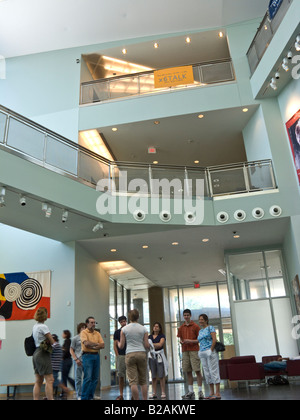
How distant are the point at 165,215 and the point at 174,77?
19.6 ft

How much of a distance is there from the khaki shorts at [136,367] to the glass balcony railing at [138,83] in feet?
35.2

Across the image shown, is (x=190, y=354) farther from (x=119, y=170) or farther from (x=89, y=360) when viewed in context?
(x=119, y=170)

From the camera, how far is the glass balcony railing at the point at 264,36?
1156cm

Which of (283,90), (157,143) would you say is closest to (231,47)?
(283,90)

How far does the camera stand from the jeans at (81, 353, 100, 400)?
21.3ft

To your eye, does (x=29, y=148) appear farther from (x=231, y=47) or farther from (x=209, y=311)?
(x=209, y=311)

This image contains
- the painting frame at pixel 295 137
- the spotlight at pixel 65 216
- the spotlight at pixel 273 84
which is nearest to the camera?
the spotlight at pixel 65 216

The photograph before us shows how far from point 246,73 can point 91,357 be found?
11.4m

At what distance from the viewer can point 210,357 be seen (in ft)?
23.4

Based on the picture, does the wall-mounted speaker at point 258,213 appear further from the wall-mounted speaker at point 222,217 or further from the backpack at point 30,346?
the backpack at point 30,346

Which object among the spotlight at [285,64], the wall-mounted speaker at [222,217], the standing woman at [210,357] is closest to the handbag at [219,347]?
the standing woman at [210,357]

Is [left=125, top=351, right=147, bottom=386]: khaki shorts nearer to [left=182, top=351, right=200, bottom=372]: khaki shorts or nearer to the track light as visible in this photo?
[left=182, top=351, right=200, bottom=372]: khaki shorts

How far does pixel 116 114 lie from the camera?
14328mm

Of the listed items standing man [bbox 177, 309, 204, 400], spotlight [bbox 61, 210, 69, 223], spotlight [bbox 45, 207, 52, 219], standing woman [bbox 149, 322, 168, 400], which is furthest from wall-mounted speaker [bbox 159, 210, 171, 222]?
standing man [bbox 177, 309, 204, 400]
